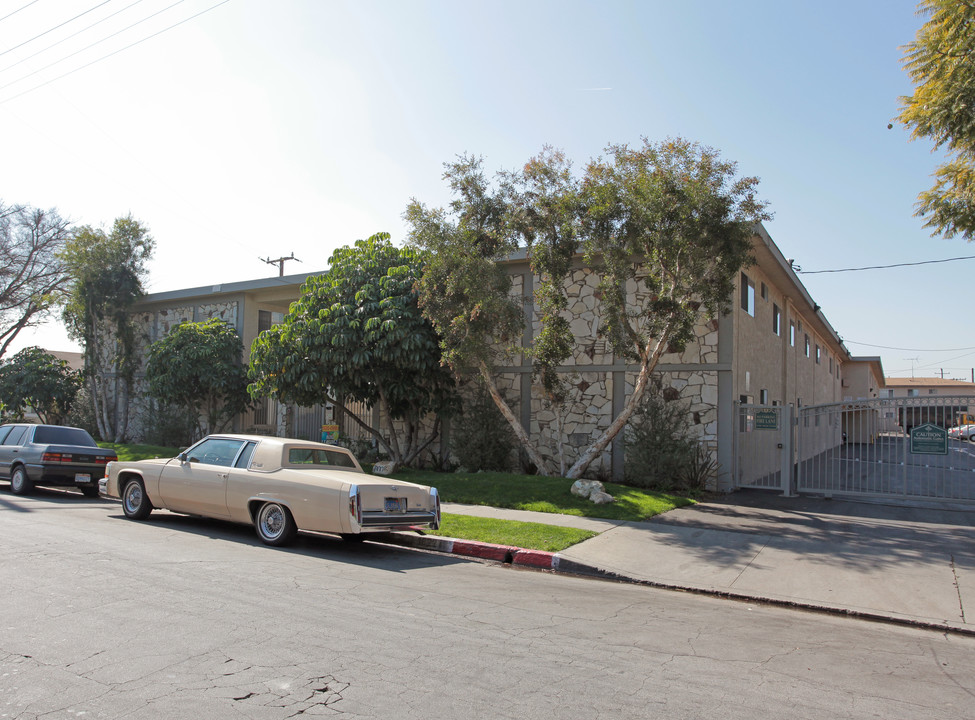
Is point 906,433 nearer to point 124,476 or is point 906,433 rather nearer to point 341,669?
point 341,669

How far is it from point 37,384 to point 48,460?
13.6 metres

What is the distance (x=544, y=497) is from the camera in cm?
1332

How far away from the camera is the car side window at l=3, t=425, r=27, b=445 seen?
48.4 ft

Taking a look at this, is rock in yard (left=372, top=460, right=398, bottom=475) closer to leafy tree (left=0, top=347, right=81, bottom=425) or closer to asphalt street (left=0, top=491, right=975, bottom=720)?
asphalt street (left=0, top=491, right=975, bottom=720)

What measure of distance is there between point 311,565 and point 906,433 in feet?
38.6

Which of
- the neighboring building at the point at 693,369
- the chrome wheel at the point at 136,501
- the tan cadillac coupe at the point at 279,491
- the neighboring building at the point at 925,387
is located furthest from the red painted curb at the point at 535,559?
the neighboring building at the point at 925,387

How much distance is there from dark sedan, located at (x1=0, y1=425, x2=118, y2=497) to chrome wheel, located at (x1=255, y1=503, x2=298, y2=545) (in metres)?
6.72

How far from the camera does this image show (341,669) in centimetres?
464

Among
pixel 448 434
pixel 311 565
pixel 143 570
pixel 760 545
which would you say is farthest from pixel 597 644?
pixel 448 434

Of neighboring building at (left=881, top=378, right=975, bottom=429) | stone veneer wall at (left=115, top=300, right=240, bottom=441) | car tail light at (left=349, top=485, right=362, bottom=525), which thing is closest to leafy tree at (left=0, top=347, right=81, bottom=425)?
stone veneer wall at (left=115, top=300, right=240, bottom=441)

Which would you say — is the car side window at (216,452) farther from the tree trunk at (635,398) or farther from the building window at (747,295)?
the building window at (747,295)

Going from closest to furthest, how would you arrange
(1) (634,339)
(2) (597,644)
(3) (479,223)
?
1. (2) (597,644)
2. (1) (634,339)
3. (3) (479,223)

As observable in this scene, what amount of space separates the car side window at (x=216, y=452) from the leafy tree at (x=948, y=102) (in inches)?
473

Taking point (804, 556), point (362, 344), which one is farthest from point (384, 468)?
point (804, 556)
